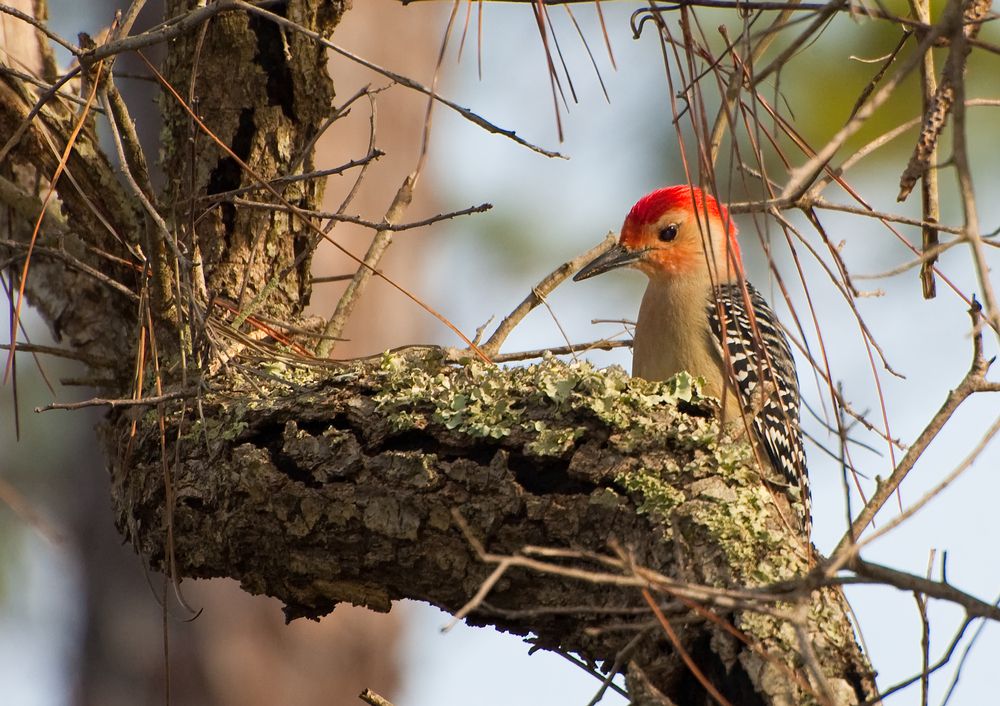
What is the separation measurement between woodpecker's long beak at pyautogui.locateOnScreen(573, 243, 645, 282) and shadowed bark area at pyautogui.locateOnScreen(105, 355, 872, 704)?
159 cm

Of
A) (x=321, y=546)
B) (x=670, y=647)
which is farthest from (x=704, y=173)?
A: (x=321, y=546)

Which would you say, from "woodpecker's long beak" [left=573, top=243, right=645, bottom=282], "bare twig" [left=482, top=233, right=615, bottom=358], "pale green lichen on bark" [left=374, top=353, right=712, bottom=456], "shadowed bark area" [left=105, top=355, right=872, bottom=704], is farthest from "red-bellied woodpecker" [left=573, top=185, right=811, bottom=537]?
"shadowed bark area" [left=105, top=355, right=872, bottom=704]

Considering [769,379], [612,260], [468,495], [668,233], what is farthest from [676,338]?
[468,495]

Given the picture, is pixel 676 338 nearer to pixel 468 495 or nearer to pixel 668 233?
pixel 668 233

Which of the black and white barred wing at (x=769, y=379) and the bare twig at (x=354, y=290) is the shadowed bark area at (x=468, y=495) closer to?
the bare twig at (x=354, y=290)

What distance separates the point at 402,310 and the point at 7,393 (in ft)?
14.0

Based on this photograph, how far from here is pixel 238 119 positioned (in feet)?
13.3

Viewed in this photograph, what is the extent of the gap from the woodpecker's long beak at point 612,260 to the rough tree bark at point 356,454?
1507 mm

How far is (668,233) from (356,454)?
2480mm

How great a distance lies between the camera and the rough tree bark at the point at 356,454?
Answer: 2910 millimetres

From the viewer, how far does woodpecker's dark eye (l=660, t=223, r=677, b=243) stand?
533cm

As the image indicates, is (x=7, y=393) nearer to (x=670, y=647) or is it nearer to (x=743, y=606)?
(x=670, y=647)

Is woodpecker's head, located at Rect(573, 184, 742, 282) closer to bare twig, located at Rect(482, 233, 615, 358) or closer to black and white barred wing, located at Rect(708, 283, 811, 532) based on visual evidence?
black and white barred wing, located at Rect(708, 283, 811, 532)

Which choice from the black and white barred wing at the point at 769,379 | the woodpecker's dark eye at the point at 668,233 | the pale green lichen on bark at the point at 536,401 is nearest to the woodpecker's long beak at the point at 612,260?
the woodpecker's dark eye at the point at 668,233
